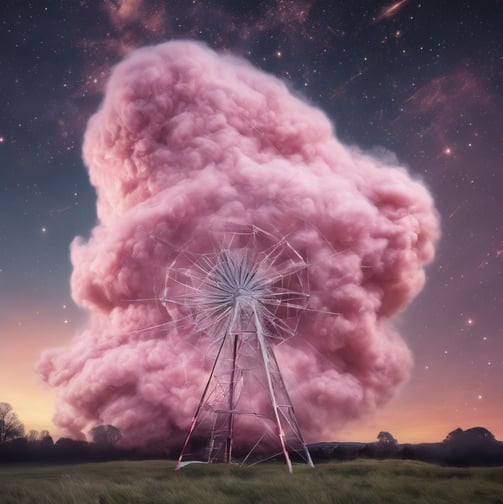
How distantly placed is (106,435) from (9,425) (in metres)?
10.8

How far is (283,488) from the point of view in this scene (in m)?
18.9

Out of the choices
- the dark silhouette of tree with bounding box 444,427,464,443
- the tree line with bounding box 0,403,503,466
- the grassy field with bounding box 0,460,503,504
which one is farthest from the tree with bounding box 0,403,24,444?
the dark silhouette of tree with bounding box 444,427,464,443

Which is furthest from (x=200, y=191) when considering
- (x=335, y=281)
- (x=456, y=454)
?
(x=456, y=454)

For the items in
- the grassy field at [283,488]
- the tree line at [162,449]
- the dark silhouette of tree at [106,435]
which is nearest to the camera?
the grassy field at [283,488]

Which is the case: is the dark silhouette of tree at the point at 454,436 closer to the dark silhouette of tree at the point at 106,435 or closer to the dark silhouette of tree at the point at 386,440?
the dark silhouette of tree at the point at 386,440

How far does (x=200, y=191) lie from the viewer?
4078 centimetres

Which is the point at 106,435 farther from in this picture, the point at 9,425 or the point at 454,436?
the point at 454,436

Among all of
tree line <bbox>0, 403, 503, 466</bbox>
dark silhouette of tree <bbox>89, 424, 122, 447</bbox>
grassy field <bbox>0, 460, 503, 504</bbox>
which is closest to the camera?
grassy field <bbox>0, 460, 503, 504</bbox>

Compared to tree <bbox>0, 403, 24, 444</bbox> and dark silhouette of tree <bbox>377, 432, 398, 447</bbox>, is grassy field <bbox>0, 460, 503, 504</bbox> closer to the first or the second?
dark silhouette of tree <bbox>377, 432, 398, 447</bbox>

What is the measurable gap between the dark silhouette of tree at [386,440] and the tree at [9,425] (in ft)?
89.7

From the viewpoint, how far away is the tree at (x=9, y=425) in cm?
4275

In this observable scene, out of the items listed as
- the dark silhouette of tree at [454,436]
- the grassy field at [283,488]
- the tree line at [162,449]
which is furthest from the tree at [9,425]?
the dark silhouette of tree at [454,436]

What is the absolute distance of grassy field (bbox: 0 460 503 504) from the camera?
1639 centimetres

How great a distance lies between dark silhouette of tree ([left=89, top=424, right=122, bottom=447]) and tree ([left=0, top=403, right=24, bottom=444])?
869 cm
